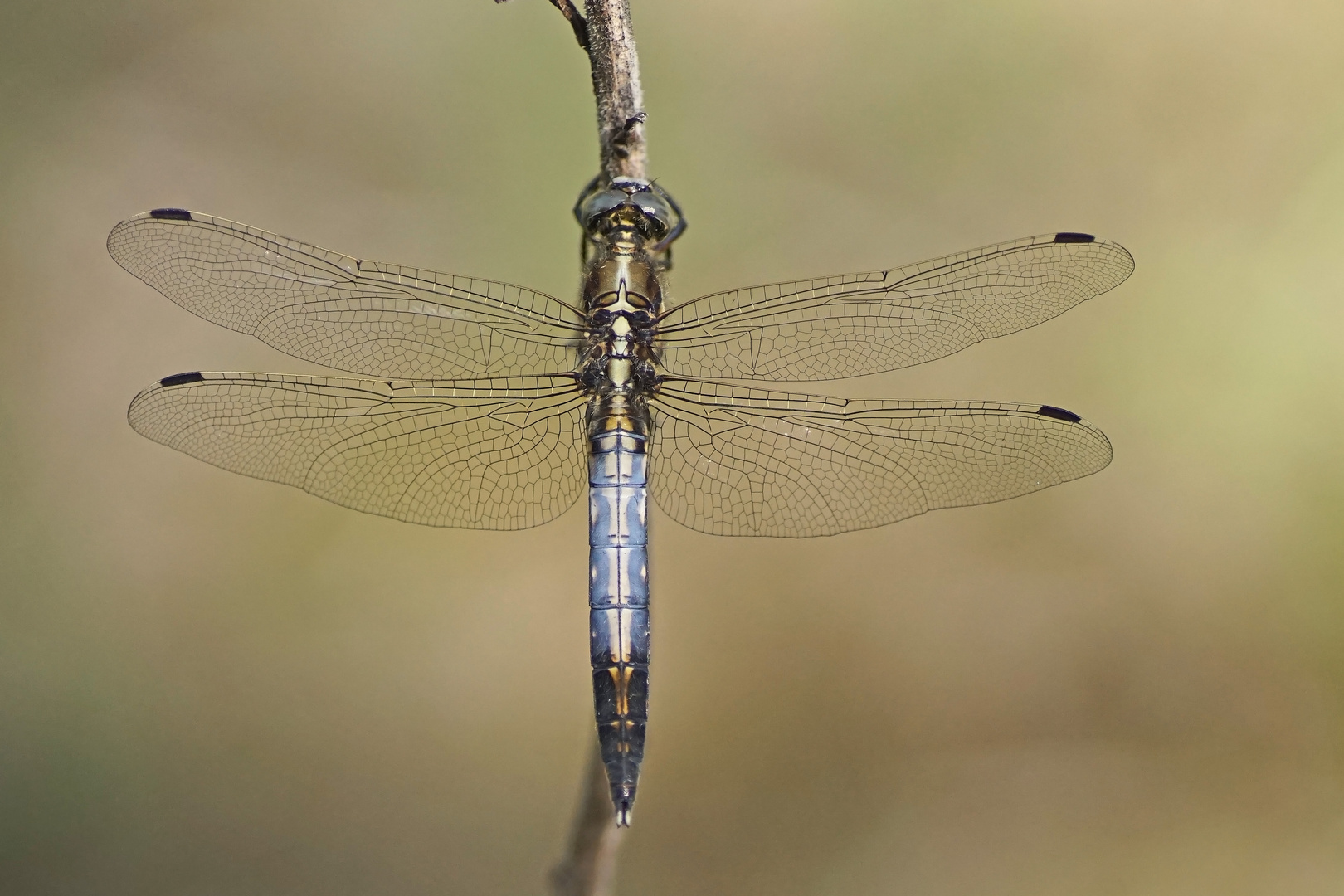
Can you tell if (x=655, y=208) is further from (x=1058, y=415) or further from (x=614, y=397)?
(x=1058, y=415)

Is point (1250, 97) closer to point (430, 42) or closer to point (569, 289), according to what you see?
point (569, 289)

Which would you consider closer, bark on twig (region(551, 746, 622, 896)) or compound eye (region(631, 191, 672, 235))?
bark on twig (region(551, 746, 622, 896))

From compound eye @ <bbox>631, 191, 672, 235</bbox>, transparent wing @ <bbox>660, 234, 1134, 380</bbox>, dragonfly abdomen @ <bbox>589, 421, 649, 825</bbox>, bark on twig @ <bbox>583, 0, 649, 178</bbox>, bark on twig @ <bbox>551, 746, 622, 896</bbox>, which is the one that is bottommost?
bark on twig @ <bbox>551, 746, 622, 896</bbox>

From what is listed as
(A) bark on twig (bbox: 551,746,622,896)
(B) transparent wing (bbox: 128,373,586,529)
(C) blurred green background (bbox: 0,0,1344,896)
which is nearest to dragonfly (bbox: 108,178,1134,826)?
(B) transparent wing (bbox: 128,373,586,529)

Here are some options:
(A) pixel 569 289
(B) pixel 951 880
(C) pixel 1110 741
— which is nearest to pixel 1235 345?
(C) pixel 1110 741


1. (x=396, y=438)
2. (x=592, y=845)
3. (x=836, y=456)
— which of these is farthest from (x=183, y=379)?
(x=836, y=456)

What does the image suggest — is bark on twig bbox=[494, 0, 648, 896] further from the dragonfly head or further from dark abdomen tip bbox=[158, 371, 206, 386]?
dark abdomen tip bbox=[158, 371, 206, 386]

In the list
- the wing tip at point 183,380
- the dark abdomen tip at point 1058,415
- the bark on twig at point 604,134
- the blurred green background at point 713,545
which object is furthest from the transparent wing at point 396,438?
the blurred green background at point 713,545
